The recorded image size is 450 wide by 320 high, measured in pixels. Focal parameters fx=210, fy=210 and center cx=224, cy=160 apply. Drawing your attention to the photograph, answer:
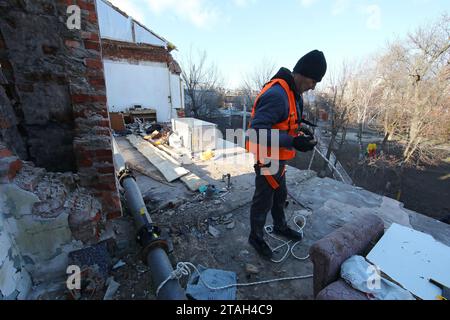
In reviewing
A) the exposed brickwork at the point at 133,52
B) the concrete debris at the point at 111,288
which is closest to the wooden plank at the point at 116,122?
the exposed brickwork at the point at 133,52

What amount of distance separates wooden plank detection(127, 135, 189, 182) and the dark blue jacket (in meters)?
2.48

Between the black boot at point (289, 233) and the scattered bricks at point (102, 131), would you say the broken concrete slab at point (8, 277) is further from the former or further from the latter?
the black boot at point (289, 233)

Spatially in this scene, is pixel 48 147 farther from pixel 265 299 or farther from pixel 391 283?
pixel 391 283

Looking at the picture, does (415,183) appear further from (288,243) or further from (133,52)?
(133,52)

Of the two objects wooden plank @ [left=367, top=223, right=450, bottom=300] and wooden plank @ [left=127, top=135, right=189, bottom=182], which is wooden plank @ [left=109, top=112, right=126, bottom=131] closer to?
wooden plank @ [left=127, top=135, right=189, bottom=182]

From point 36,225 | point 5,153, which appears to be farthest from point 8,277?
point 5,153

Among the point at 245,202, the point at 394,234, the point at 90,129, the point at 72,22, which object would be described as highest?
the point at 72,22

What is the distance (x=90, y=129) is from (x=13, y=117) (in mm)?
545

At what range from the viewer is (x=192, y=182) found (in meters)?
3.70

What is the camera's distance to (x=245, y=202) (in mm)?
3123

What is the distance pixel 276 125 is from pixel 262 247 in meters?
1.25

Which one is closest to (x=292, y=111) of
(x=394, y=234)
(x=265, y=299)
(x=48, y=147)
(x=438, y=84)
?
(x=394, y=234)

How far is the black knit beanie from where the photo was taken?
191cm

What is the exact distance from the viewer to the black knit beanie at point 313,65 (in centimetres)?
191
